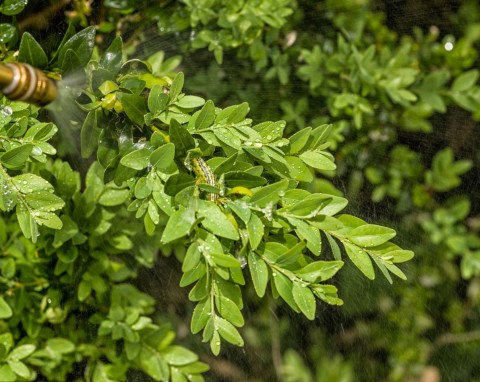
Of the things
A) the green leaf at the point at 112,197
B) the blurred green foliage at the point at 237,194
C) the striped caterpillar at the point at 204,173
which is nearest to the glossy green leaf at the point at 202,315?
the blurred green foliage at the point at 237,194

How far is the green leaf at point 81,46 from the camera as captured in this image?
0.66 metres

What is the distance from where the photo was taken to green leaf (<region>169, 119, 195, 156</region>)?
0.56m

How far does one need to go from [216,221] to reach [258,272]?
0.07 meters

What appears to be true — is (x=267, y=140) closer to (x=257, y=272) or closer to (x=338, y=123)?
(x=257, y=272)

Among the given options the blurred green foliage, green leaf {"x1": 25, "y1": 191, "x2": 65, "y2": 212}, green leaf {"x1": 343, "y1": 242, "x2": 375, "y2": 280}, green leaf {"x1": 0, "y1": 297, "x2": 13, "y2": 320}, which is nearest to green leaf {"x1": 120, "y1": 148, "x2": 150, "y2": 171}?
the blurred green foliage

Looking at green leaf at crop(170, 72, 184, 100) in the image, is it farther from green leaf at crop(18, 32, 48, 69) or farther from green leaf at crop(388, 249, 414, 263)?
green leaf at crop(388, 249, 414, 263)

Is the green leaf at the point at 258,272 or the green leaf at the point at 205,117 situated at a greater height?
the green leaf at the point at 205,117

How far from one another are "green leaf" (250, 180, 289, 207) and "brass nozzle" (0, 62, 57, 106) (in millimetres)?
227

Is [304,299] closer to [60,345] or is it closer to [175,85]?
[175,85]

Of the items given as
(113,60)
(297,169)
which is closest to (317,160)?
(297,169)

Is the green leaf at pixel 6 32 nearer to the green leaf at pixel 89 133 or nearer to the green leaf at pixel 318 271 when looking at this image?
the green leaf at pixel 89 133

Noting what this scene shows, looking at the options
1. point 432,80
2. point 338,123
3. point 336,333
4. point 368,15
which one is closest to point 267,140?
point 338,123

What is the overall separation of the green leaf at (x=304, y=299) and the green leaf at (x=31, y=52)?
0.38 meters

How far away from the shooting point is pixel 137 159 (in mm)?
587
